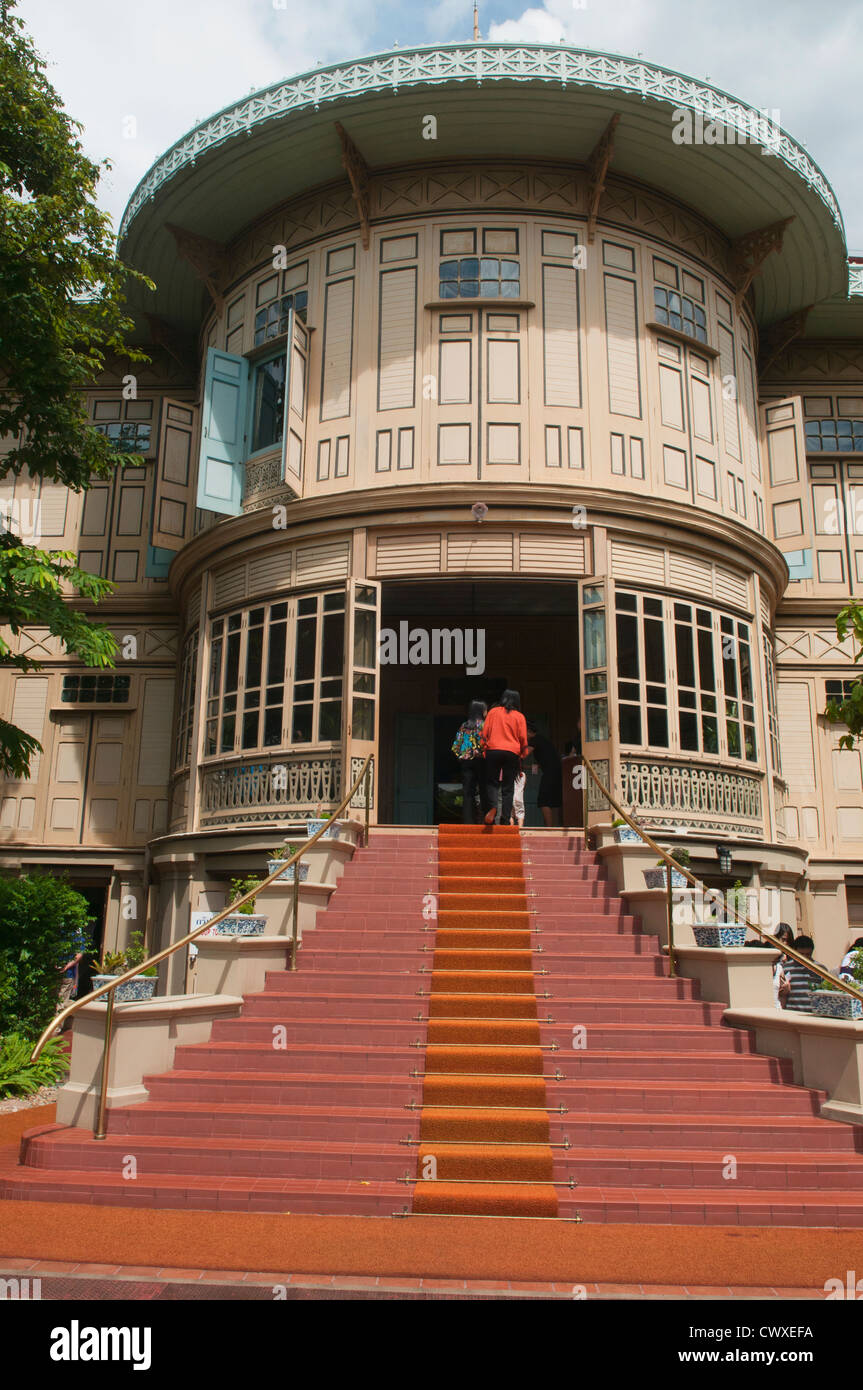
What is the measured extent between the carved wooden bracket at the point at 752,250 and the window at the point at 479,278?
161 inches

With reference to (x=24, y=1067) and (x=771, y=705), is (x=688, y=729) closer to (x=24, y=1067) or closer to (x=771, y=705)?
(x=771, y=705)

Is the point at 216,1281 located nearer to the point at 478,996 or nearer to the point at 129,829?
the point at 478,996

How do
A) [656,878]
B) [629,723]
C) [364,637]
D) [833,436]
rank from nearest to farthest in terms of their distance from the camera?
1. [656,878]
2. [629,723]
3. [364,637]
4. [833,436]

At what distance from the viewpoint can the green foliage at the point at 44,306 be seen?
1073 cm

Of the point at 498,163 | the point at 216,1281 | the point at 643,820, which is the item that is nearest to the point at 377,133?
the point at 498,163

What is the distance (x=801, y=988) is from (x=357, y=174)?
40.8 ft

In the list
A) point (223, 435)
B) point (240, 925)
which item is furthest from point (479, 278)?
point (240, 925)

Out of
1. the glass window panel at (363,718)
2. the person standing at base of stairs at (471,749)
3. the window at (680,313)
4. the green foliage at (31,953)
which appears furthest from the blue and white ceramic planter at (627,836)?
the window at (680,313)

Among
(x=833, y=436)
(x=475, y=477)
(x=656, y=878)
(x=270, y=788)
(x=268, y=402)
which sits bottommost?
(x=656, y=878)

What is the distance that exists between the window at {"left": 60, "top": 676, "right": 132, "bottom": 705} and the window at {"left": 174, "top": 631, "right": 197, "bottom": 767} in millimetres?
1485

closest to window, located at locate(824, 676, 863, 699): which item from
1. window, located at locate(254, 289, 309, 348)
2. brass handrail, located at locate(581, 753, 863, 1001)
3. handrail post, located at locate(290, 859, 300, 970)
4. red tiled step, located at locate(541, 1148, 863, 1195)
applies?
brass handrail, located at locate(581, 753, 863, 1001)

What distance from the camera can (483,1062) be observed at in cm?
763

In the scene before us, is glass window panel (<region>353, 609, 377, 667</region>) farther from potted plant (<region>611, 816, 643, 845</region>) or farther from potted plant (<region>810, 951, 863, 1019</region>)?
potted plant (<region>810, 951, 863, 1019</region>)

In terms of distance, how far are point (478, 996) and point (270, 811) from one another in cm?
590
